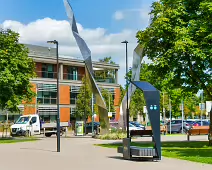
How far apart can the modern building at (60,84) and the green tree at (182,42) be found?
120ft

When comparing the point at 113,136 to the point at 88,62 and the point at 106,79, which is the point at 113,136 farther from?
the point at 106,79

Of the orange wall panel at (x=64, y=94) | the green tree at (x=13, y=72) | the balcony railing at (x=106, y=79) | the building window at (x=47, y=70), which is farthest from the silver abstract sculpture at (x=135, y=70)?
the balcony railing at (x=106, y=79)

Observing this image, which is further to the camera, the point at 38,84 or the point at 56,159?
the point at 38,84

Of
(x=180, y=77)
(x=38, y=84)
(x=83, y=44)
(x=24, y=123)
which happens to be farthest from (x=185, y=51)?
(x=38, y=84)

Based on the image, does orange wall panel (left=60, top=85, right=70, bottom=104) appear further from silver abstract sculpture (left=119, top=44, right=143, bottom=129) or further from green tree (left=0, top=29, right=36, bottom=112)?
green tree (left=0, top=29, right=36, bottom=112)

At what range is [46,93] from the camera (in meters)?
65.0

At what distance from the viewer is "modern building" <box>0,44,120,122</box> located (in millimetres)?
63531

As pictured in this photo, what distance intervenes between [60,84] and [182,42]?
150 ft

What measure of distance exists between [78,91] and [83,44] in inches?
1316

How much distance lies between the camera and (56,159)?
58.9ft

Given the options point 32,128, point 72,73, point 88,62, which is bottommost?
point 32,128

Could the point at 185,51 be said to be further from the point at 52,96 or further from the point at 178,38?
the point at 52,96

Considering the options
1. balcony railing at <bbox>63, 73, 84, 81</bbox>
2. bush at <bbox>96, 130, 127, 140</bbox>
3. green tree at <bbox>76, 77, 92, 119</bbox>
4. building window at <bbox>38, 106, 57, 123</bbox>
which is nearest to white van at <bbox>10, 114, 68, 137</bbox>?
bush at <bbox>96, 130, 127, 140</bbox>

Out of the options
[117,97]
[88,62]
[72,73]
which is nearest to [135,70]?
[88,62]
